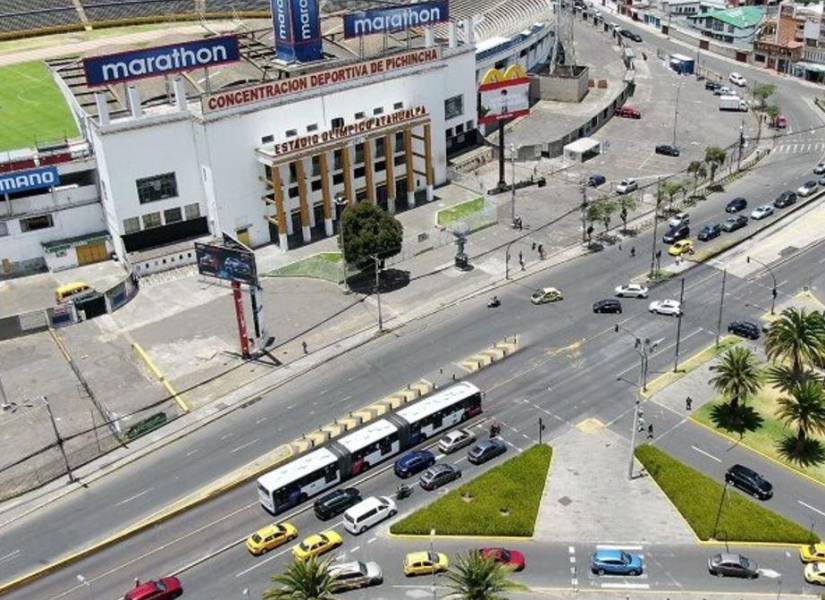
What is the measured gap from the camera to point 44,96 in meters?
157

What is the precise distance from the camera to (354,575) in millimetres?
68125

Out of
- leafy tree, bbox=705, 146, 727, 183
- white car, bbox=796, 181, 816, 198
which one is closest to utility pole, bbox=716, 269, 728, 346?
leafy tree, bbox=705, 146, 727, 183

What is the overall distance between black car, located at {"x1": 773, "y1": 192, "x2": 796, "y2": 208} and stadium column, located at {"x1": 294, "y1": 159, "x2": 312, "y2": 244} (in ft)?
216

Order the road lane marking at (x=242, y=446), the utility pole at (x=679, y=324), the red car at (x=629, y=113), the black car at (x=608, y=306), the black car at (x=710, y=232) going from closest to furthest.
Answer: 1. the road lane marking at (x=242, y=446)
2. the utility pole at (x=679, y=324)
3. the black car at (x=608, y=306)
4. the black car at (x=710, y=232)
5. the red car at (x=629, y=113)

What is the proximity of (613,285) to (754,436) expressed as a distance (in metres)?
31.2

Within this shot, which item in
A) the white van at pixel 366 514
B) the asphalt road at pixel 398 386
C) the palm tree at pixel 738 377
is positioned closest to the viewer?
the white van at pixel 366 514

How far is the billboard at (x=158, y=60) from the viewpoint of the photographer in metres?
110

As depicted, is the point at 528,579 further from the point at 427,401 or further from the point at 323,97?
the point at 323,97

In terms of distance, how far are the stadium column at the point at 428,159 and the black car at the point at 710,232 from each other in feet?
127

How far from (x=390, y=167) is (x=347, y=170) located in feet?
25.6

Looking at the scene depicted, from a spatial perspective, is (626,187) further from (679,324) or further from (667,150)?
(679,324)

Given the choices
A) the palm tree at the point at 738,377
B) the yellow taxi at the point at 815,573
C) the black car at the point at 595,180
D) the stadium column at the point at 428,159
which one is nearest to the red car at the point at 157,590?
the yellow taxi at the point at 815,573

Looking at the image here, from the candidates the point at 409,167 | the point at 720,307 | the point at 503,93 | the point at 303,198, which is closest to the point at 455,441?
the point at 720,307

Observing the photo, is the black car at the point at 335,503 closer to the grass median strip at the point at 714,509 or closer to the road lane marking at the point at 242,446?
the road lane marking at the point at 242,446
